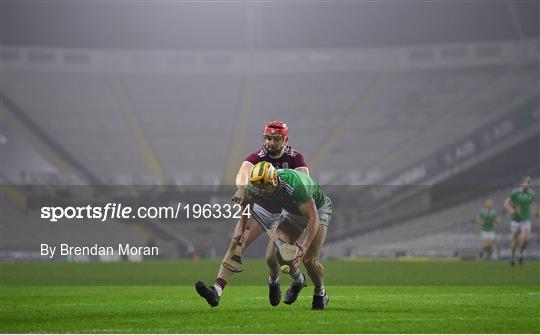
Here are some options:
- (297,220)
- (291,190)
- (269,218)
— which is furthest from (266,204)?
(291,190)

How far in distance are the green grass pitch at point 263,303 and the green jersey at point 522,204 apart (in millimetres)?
2648

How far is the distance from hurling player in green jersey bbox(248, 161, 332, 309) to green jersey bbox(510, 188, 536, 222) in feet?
54.3

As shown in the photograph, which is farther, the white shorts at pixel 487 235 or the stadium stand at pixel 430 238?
the stadium stand at pixel 430 238

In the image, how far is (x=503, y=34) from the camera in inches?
2104

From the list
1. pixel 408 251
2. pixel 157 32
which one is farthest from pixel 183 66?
pixel 408 251

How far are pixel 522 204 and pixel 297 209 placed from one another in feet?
57.0

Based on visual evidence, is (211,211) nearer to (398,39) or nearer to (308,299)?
(308,299)

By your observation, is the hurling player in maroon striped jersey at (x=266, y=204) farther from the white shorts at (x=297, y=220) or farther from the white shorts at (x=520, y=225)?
the white shorts at (x=520, y=225)

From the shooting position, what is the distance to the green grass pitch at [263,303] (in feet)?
35.6

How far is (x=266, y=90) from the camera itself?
53.9 m

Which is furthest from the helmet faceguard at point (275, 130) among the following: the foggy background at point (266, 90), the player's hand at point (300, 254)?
the foggy background at point (266, 90)

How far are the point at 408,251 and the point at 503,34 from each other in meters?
21.4

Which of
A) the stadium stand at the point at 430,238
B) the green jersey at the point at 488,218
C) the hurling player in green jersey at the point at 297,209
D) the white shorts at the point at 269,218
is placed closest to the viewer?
the hurling player in green jersey at the point at 297,209

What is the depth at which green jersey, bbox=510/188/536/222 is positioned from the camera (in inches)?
1133
